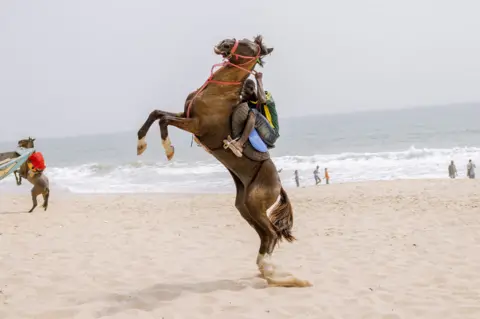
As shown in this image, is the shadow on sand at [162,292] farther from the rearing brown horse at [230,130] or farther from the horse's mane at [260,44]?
the horse's mane at [260,44]

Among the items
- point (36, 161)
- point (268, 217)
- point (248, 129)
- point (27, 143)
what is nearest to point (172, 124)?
point (248, 129)

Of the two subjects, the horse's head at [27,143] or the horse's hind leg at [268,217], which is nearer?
the horse's hind leg at [268,217]

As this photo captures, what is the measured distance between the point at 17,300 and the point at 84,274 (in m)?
1.14

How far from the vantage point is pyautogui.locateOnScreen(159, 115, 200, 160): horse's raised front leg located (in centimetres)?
449

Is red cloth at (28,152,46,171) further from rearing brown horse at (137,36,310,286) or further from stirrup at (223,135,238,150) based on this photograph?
stirrup at (223,135,238,150)

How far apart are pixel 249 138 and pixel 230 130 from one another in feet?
0.69

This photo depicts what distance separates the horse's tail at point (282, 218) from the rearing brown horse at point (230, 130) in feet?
0.08

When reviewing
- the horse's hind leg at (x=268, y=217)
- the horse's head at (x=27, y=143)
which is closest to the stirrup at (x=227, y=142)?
the horse's hind leg at (x=268, y=217)

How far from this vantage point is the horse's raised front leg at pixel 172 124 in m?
4.49

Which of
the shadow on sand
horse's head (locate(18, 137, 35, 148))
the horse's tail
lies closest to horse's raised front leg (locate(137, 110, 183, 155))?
the shadow on sand

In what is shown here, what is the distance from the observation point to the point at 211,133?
194 inches

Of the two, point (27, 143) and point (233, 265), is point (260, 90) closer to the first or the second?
point (233, 265)

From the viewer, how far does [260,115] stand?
5156 mm

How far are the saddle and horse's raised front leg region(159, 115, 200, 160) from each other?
399mm
